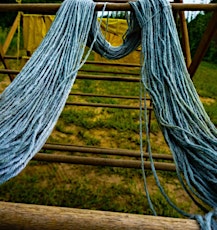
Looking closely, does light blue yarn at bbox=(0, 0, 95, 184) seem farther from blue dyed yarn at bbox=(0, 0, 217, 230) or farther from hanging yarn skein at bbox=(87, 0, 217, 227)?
hanging yarn skein at bbox=(87, 0, 217, 227)

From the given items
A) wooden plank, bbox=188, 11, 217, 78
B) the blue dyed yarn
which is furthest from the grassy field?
the blue dyed yarn

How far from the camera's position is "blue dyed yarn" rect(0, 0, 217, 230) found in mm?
698

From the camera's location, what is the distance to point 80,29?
1.09m

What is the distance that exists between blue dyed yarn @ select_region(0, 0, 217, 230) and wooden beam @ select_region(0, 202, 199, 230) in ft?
0.24

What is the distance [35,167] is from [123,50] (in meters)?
1.30

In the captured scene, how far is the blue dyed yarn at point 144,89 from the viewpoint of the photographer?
2.29 feet

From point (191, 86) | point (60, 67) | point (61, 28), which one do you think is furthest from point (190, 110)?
point (61, 28)

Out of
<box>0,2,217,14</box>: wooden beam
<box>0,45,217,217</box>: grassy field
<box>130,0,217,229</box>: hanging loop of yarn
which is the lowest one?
<box>0,45,217,217</box>: grassy field

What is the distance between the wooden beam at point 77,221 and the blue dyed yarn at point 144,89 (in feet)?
0.24

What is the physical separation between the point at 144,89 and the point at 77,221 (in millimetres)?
527

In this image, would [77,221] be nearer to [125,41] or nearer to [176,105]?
[176,105]

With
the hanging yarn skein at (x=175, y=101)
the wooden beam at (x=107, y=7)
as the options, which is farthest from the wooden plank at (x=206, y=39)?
the hanging yarn skein at (x=175, y=101)

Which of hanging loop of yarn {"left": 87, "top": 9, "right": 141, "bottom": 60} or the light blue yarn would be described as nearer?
the light blue yarn

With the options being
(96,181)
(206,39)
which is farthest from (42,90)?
(96,181)
